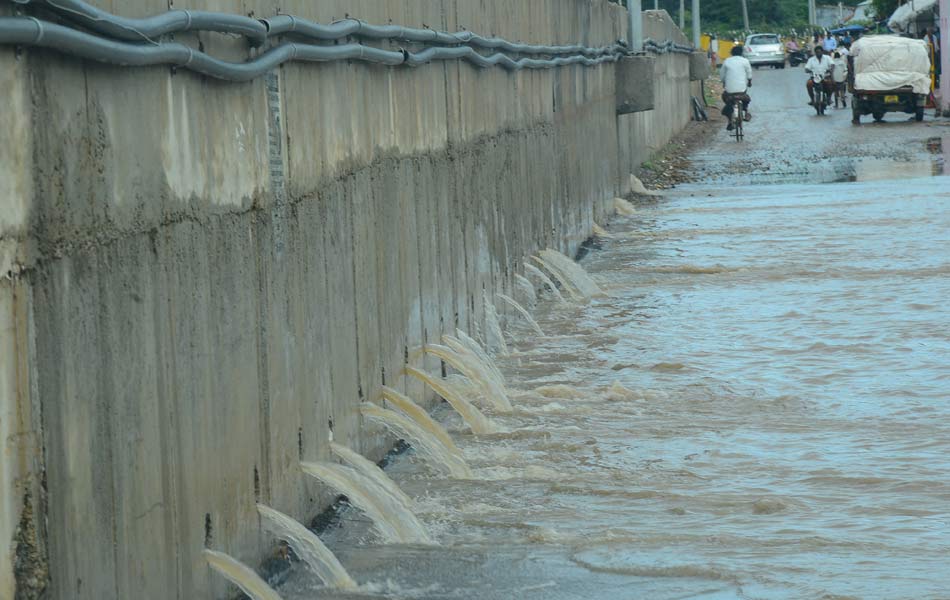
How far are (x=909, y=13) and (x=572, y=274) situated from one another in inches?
1592

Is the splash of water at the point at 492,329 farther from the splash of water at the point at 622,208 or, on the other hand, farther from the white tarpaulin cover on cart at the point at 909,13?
the white tarpaulin cover on cart at the point at 909,13

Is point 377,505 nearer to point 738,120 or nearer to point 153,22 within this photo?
point 153,22

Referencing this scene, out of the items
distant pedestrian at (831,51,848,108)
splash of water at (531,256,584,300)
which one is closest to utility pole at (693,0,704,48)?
distant pedestrian at (831,51,848,108)

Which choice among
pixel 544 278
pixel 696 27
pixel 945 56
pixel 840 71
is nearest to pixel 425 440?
pixel 544 278

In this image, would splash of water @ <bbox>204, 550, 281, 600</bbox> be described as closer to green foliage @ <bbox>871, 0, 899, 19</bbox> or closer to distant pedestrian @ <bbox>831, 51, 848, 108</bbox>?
distant pedestrian @ <bbox>831, 51, 848, 108</bbox>

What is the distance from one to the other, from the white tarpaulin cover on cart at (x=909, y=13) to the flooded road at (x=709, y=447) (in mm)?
33329

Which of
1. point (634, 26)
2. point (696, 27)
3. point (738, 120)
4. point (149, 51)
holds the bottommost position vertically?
point (738, 120)

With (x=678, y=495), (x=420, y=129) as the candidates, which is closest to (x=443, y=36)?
(x=420, y=129)

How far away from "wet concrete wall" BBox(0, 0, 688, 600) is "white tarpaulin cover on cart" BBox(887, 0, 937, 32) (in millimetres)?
40570

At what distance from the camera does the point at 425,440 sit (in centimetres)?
749

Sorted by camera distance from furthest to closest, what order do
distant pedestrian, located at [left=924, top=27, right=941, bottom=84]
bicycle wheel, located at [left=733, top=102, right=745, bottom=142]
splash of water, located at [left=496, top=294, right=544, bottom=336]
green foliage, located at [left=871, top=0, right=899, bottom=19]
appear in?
green foliage, located at [left=871, top=0, right=899, bottom=19], distant pedestrian, located at [left=924, top=27, right=941, bottom=84], bicycle wheel, located at [left=733, top=102, right=745, bottom=142], splash of water, located at [left=496, top=294, right=544, bottom=336]

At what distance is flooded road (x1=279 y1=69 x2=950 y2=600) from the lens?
19.1ft

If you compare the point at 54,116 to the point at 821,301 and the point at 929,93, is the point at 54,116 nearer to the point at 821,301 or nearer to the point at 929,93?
the point at 821,301

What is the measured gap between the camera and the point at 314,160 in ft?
21.5
